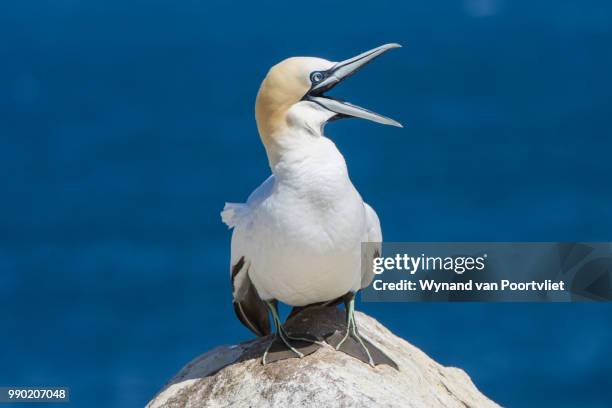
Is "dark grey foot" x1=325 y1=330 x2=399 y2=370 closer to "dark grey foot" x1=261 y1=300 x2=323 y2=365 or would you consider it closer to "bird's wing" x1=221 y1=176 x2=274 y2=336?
"dark grey foot" x1=261 y1=300 x2=323 y2=365

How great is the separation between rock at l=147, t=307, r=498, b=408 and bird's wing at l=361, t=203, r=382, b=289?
40cm

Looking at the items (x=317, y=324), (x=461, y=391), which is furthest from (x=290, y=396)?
(x=461, y=391)

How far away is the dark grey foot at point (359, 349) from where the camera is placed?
9.55 m

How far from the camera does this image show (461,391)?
10547 millimetres

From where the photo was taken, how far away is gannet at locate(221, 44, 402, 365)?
920 cm

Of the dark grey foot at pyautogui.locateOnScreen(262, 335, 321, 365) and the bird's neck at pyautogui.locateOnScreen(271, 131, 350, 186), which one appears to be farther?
the dark grey foot at pyautogui.locateOnScreen(262, 335, 321, 365)

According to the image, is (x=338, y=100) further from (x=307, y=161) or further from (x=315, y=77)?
(x=307, y=161)

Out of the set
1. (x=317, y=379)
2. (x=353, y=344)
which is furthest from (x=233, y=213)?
(x=317, y=379)

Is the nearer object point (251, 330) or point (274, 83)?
point (274, 83)

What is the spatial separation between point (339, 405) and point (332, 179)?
1554 mm

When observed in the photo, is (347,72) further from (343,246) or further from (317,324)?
(317,324)

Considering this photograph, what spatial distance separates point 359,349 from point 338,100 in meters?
1.81

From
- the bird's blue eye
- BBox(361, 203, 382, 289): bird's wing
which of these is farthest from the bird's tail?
the bird's blue eye

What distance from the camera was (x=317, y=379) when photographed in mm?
9117
